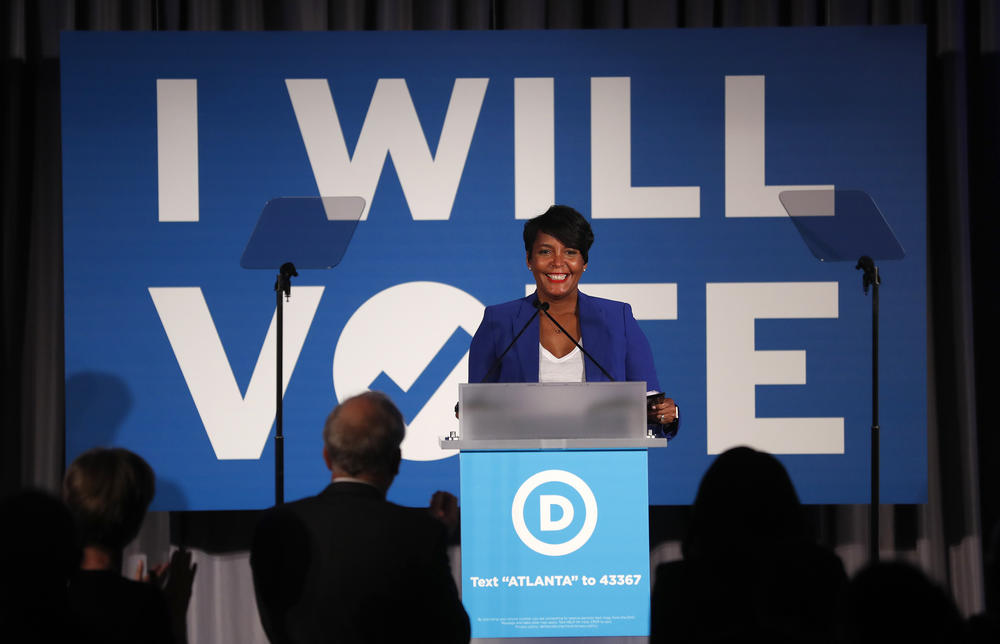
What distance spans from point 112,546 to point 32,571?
1.20 feet

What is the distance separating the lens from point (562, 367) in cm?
345

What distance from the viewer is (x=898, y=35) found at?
169 inches

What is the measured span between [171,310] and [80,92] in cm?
114

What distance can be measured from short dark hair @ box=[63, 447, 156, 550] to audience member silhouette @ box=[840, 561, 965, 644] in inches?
53.2

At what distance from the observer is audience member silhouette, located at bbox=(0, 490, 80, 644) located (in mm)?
1412

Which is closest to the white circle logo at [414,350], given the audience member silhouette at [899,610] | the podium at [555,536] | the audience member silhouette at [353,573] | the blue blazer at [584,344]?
the blue blazer at [584,344]

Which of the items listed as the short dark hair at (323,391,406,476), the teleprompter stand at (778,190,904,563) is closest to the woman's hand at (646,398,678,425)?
the short dark hair at (323,391,406,476)

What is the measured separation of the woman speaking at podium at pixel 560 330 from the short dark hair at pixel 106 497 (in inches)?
67.1

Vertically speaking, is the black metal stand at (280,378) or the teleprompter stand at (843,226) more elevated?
the teleprompter stand at (843,226)

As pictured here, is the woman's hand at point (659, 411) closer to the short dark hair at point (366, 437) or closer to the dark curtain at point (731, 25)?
the short dark hair at point (366, 437)

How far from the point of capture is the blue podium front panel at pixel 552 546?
2502 millimetres

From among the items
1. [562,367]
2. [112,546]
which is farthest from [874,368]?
[112,546]

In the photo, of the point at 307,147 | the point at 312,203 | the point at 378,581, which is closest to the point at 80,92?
the point at 307,147

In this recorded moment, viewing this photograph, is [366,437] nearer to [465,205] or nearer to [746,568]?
[746,568]
